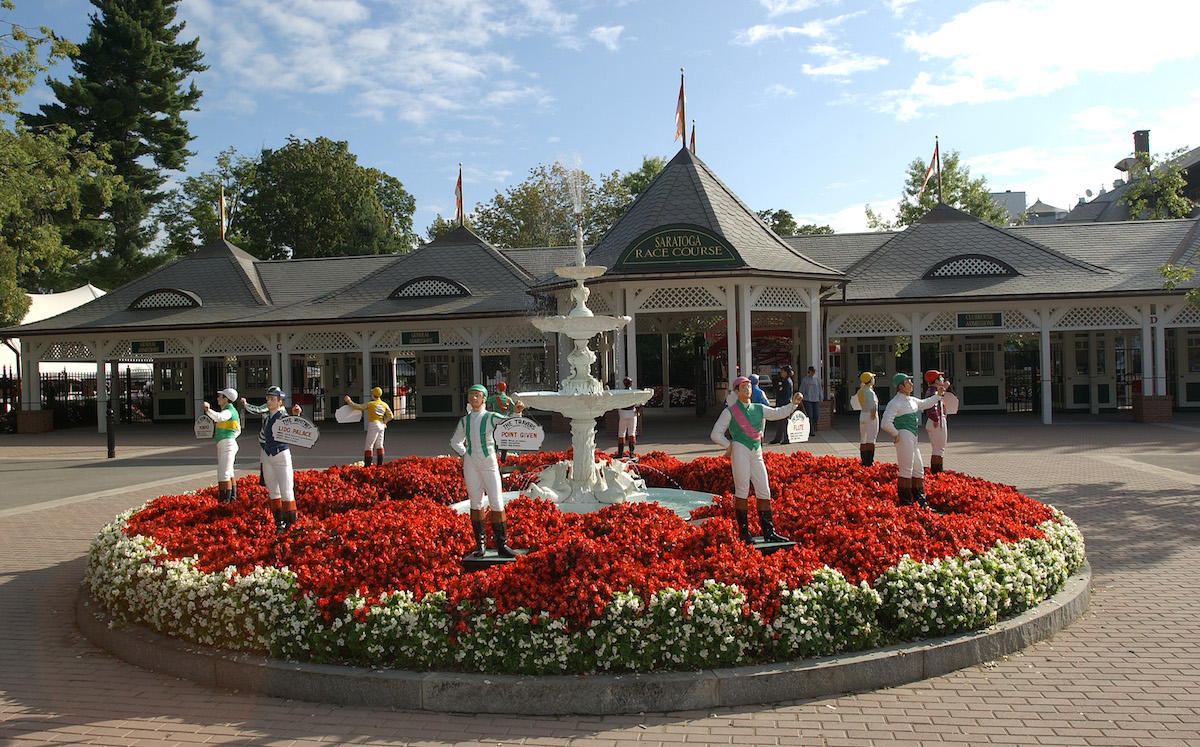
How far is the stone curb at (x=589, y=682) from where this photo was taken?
16.6 ft

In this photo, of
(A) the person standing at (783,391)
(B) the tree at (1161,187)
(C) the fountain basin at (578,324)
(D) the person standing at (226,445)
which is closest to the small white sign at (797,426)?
(C) the fountain basin at (578,324)

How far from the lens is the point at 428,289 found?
26703mm

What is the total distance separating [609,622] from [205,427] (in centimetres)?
667

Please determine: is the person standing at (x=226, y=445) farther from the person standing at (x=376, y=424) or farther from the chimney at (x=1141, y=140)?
the chimney at (x=1141, y=140)

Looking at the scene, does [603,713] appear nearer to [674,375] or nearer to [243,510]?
[243,510]

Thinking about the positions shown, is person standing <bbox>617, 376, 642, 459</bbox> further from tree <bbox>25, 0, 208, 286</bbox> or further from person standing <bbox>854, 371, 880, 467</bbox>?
tree <bbox>25, 0, 208, 286</bbox>

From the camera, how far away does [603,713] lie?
199 inches

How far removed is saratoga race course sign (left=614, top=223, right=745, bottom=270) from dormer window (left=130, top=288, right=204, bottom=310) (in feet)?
51.9

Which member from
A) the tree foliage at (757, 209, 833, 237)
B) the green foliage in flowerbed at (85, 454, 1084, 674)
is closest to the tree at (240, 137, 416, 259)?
the tree foliage at (757, 209, 833, 237)

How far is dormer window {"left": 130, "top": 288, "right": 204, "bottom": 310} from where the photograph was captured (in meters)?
27.5

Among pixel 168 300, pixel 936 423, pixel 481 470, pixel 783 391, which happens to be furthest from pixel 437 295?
pixel 481 470

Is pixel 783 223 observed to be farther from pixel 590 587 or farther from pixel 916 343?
pixel 590 587

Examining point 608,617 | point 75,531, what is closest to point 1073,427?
point 608,617

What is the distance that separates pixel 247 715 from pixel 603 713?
2.18 metres
